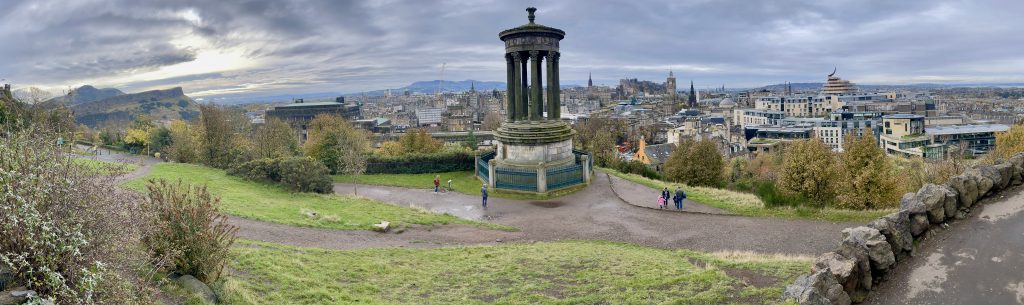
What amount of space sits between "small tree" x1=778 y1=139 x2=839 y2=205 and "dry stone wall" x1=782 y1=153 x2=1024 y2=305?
570 inches

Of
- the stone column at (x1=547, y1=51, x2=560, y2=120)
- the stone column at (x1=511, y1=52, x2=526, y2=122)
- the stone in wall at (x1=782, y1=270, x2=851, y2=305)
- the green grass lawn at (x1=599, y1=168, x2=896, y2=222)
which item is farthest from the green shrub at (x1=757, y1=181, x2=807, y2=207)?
the stone in wall at (x1=782, y1=270, x2=851, y2=305)

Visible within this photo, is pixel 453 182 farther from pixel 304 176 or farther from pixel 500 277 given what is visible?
pixel 500 277

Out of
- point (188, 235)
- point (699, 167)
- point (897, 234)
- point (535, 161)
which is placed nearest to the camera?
point (897, 234)

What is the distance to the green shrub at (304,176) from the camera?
24.4 meters

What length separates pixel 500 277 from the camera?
426 inches

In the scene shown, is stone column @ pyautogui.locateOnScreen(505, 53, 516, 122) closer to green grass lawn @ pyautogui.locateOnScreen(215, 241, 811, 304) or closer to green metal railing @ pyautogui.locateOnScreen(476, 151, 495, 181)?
green metal railing @ pyautogui.locateOnScreen(476, 151, 495, 181)

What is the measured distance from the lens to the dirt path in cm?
1453

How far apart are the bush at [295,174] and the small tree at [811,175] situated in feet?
63.2

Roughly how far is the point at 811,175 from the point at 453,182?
1627 cm

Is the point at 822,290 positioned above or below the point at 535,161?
above

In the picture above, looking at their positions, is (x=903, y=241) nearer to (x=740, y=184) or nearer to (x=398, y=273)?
(x=398, y=273)

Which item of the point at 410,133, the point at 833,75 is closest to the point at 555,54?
the point at 410,133

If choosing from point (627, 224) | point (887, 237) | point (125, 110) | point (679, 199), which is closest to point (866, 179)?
point (679, 199)

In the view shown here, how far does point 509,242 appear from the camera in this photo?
1627 centimetres
